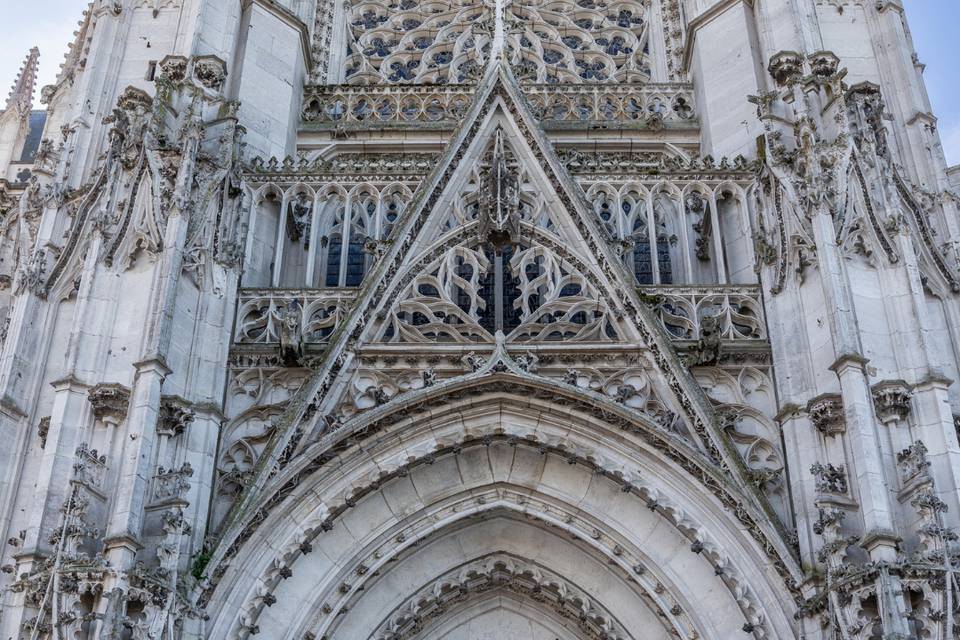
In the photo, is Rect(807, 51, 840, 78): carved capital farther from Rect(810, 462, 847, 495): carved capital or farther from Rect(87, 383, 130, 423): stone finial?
Rect(87, 383, 130, 423): stone finial

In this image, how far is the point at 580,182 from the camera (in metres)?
17.3

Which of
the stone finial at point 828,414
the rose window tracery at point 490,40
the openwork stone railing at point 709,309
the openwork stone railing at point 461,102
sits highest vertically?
the rose window tracery at point 490,40

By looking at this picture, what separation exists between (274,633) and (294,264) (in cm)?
557

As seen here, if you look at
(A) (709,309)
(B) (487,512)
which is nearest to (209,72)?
(B) (487,512)

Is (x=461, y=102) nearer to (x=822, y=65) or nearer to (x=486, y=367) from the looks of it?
(x=822, y=65)

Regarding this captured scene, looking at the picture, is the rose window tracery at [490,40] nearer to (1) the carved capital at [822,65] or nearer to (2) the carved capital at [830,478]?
(1) the carved capital at [822,65]

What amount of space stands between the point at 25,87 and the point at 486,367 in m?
14.0

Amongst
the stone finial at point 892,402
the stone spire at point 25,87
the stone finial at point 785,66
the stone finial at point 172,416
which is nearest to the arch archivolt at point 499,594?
the stone finial at point 172,416

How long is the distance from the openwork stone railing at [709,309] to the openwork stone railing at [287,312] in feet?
12.6

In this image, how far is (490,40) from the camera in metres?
22.3

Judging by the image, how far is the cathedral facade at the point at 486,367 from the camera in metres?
12.9

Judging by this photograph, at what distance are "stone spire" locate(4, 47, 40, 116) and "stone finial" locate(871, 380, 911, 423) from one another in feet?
53.8

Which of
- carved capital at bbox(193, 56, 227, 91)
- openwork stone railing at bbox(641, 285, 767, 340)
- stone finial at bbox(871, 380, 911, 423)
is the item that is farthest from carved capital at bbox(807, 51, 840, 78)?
carved capital at bbox(193, 56, 227, 91)

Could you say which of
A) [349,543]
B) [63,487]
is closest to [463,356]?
[349,543]
